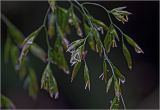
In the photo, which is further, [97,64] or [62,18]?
[97,64]

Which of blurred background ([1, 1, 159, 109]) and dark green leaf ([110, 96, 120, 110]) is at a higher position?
dark green leaf ([110, 96, 120, 110])

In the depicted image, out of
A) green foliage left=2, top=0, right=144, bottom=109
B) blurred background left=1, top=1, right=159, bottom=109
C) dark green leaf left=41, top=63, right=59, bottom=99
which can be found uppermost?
green foliage left=2, top=0, right=144, bottom=109

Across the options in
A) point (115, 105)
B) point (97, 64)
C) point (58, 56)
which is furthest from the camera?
point (97, 64)

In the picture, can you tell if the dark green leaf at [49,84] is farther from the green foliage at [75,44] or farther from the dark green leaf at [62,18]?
the dark green leaf at [62,18]

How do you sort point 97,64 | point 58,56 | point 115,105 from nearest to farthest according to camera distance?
point 115,105
point 58,56
point 97,64

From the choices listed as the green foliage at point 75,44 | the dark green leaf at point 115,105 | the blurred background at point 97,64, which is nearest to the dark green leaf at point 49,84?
the green foliage at point 75,44

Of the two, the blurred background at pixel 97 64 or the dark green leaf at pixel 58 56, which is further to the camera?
the blurred background at pixel 97 64

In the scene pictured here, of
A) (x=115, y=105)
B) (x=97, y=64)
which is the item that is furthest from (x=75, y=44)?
(x=97, y=64)

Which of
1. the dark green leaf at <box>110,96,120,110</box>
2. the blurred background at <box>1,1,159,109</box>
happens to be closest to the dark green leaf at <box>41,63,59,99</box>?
the dark green leaf at <box>110,96,120,110</box>

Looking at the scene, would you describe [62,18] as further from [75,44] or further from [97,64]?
[97,64]

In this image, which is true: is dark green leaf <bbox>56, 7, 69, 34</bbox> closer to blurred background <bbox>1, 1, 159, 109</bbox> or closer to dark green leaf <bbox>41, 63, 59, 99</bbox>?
dark green leaf <bbox>41, 63, 59, 99</bbox>
